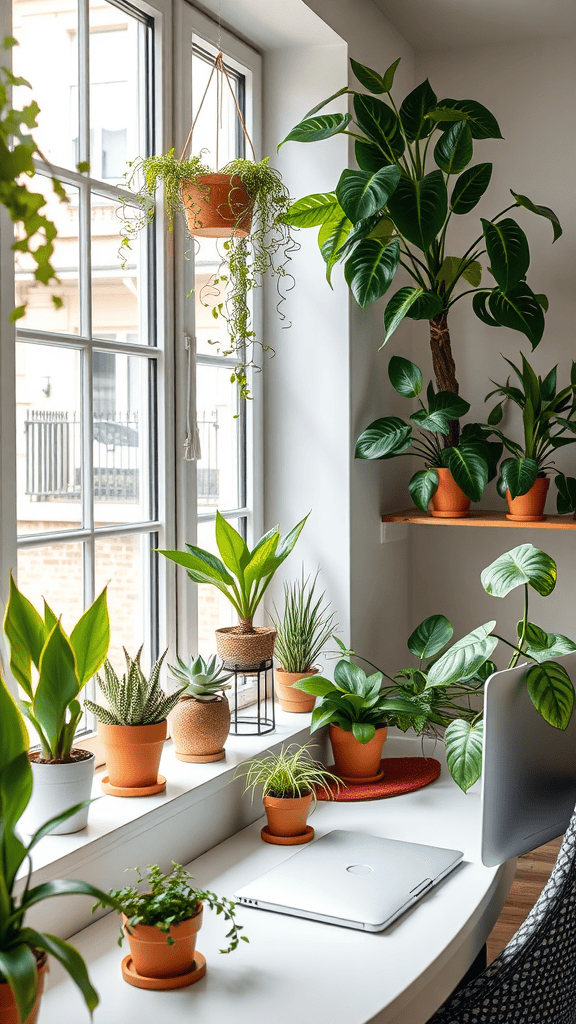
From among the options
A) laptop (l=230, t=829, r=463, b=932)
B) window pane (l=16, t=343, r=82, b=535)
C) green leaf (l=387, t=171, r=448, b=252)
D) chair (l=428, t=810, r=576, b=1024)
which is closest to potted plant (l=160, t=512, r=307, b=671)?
window pane (l=16, t=343, r=82, b=535)

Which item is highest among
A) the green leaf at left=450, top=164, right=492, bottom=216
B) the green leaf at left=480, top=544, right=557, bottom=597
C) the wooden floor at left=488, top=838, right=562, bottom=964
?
the green leaf at left=450, top=164, right=492, bottom=216

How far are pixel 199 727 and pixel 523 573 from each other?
2.74 feet

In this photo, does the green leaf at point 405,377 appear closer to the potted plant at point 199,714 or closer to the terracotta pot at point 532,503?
the terracotta pot at point 532,503

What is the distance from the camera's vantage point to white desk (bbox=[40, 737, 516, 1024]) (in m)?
1.37

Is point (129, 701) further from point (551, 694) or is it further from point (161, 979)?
point (551, 694)

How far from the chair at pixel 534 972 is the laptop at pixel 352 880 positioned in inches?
7.0

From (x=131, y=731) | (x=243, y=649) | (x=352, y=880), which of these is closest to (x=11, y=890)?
(x=131, y=731)

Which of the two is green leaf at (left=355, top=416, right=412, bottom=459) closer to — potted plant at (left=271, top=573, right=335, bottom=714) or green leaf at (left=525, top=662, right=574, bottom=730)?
potted plant at (left=271, top=573, right=335, bottom=714)

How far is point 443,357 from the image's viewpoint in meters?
2.84

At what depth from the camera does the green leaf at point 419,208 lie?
2.39 metres

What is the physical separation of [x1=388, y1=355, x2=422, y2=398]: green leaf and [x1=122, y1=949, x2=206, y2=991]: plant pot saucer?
5.71 ft

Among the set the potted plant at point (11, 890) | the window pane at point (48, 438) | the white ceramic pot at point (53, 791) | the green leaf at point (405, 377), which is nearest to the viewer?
the potted plant at point (11, 890)

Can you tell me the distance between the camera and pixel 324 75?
2.64 metres

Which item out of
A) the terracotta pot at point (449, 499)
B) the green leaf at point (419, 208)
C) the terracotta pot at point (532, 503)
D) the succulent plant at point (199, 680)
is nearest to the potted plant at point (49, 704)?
the succulent plant at point (199, 680)
